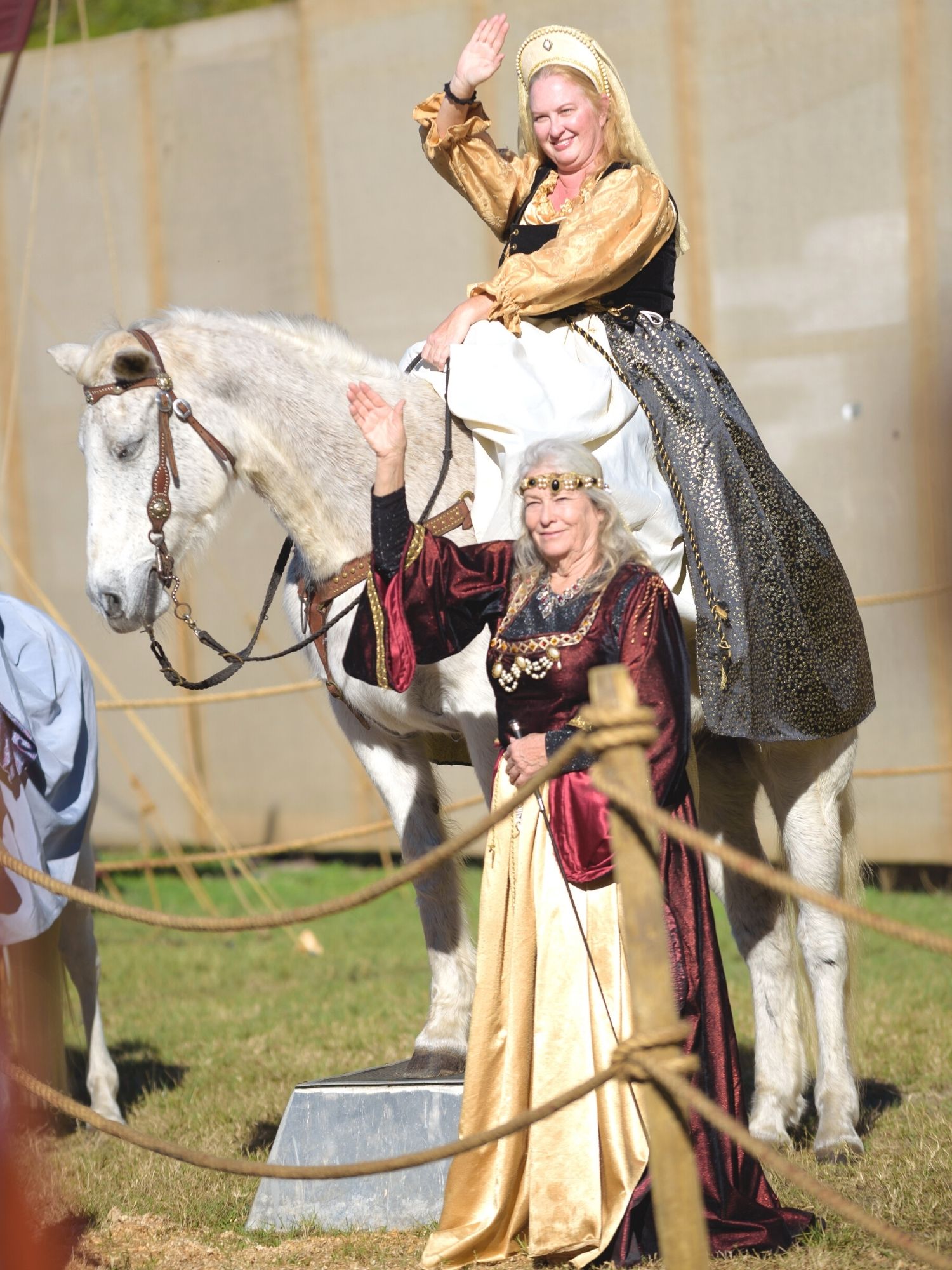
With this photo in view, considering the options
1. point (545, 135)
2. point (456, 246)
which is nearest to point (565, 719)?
point (545, 135)

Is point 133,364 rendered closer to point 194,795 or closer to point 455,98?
point 455,98

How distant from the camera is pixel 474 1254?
10.6 feet

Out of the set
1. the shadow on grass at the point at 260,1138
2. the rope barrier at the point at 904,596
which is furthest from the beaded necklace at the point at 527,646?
the rope barrier at the point at 904,596

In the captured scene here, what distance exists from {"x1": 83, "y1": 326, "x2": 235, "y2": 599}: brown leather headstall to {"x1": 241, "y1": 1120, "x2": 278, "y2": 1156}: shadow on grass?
170 cm

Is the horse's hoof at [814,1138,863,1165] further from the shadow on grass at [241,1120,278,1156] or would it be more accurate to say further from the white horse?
the shadow on grass at [241,1120,278,1156]

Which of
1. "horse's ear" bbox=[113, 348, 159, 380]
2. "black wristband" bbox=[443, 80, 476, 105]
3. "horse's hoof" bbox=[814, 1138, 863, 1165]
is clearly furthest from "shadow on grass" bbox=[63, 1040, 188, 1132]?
"black wristband" bbox=[443, 80, 476, 105]

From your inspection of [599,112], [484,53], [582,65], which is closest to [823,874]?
[599,112]

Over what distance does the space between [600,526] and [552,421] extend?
52 cm

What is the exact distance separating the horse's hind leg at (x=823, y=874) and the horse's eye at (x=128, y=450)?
1.85 metres

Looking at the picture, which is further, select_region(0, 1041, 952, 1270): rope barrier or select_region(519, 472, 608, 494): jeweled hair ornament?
select_region(519, 472, 608, 494): jeweled hair ornament

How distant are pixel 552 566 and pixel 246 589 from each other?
6535mm

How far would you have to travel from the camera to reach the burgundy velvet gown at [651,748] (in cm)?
312

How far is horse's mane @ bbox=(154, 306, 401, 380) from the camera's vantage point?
3.95 metres

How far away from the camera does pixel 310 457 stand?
3828mm
